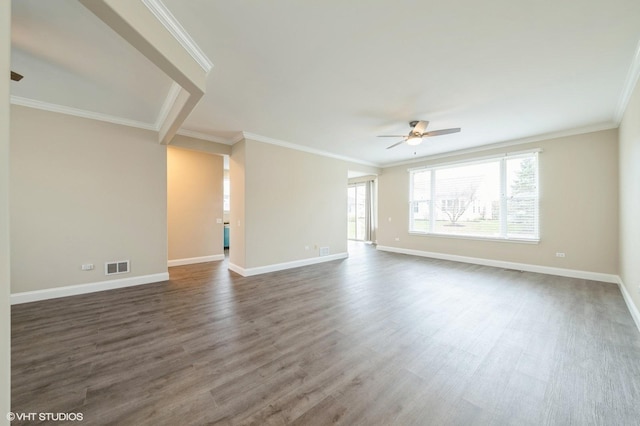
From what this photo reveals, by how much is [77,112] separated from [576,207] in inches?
352

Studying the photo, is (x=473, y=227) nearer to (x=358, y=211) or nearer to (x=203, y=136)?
(x=358, y=211)

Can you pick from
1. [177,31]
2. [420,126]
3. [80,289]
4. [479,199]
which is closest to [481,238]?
[479,199]

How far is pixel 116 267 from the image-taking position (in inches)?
156

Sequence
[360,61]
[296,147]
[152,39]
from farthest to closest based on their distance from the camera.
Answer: [296,147], [360,61], [152,39]

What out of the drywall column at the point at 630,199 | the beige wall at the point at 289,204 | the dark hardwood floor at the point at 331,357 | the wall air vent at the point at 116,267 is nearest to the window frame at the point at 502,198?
the drywall column at the point at 630,199

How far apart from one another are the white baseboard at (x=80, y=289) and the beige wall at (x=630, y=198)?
7.00 metres

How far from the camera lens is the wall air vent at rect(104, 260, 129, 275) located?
389 cm

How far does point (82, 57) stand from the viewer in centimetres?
236

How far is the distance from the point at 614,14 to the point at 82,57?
480 cm

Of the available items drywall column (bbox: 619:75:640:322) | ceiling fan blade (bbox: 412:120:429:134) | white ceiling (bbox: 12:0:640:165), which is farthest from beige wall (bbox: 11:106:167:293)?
drywall column (bbox: 619:75:640:322)

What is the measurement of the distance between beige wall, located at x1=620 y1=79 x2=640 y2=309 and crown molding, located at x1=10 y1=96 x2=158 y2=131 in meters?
7.09

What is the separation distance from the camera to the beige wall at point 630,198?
9.15 ft

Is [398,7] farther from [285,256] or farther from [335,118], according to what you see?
[285,256]

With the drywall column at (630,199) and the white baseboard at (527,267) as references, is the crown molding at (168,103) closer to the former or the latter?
the drywall column at (630,199)
